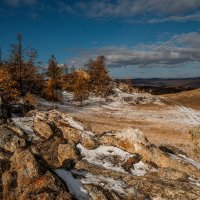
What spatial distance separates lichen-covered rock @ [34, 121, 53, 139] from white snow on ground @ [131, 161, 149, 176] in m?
6.32

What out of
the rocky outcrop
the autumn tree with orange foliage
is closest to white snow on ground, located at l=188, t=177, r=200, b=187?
the rocky outcrop

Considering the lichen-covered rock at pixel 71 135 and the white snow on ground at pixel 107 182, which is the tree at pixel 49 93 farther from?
the white snow on ground at pixel 107 182

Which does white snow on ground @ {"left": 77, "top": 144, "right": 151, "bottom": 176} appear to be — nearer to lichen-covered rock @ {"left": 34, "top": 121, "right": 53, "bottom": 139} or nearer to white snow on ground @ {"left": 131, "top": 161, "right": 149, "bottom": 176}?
white snow on ground @ {"left": 131, "top": 161, "right": 149, "bottom": 176}

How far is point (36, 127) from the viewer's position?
19516 millimetres

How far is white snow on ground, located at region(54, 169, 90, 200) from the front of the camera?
10576 mm

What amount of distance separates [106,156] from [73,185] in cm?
549

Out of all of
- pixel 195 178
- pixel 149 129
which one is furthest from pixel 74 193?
pixel 149 129

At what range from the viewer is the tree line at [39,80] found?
123ft

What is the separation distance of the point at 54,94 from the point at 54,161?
44.7m

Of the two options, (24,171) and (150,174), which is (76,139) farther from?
(24,171)

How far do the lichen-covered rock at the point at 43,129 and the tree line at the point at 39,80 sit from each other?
13.0 metres

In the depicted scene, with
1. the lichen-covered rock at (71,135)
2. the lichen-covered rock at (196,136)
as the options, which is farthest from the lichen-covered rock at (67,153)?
the lichen-covered rock at (196,136)

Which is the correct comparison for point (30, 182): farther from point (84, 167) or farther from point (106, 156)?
point (106, 156)

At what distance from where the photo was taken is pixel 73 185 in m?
11.1
